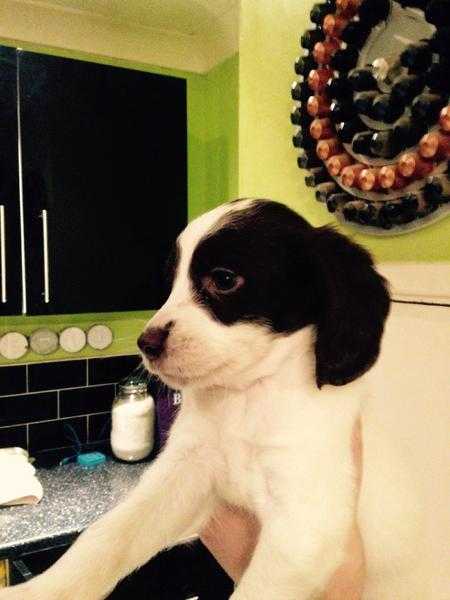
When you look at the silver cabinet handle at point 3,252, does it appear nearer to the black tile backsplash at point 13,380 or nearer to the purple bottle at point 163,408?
the black tile backsplash at point 13,380

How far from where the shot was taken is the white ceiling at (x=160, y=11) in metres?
2.09

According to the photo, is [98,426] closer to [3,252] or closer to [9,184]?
[3,252]

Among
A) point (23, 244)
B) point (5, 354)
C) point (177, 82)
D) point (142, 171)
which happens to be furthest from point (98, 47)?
point (5, 354)

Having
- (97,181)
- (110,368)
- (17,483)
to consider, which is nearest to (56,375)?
(110,368)

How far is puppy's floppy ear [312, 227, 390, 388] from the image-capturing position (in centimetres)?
77

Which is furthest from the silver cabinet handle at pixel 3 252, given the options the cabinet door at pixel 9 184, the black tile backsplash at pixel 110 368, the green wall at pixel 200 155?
the black tile backsplash at pixel 110 368

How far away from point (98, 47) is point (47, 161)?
0.68m

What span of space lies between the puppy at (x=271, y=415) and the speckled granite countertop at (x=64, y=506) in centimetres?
78

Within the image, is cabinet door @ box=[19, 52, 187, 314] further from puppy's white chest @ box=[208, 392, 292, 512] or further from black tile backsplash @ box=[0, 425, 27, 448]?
puppy's white chest @ box=[208, 392, 292, 512]

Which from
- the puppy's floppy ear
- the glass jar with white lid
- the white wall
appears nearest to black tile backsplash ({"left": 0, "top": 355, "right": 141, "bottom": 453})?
the glass jar with white lid

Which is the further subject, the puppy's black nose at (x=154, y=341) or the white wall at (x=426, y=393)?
the white wall at (x=426, y=393)

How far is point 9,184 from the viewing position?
1.77m

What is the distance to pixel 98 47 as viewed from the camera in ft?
7.29

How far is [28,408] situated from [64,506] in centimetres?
59
